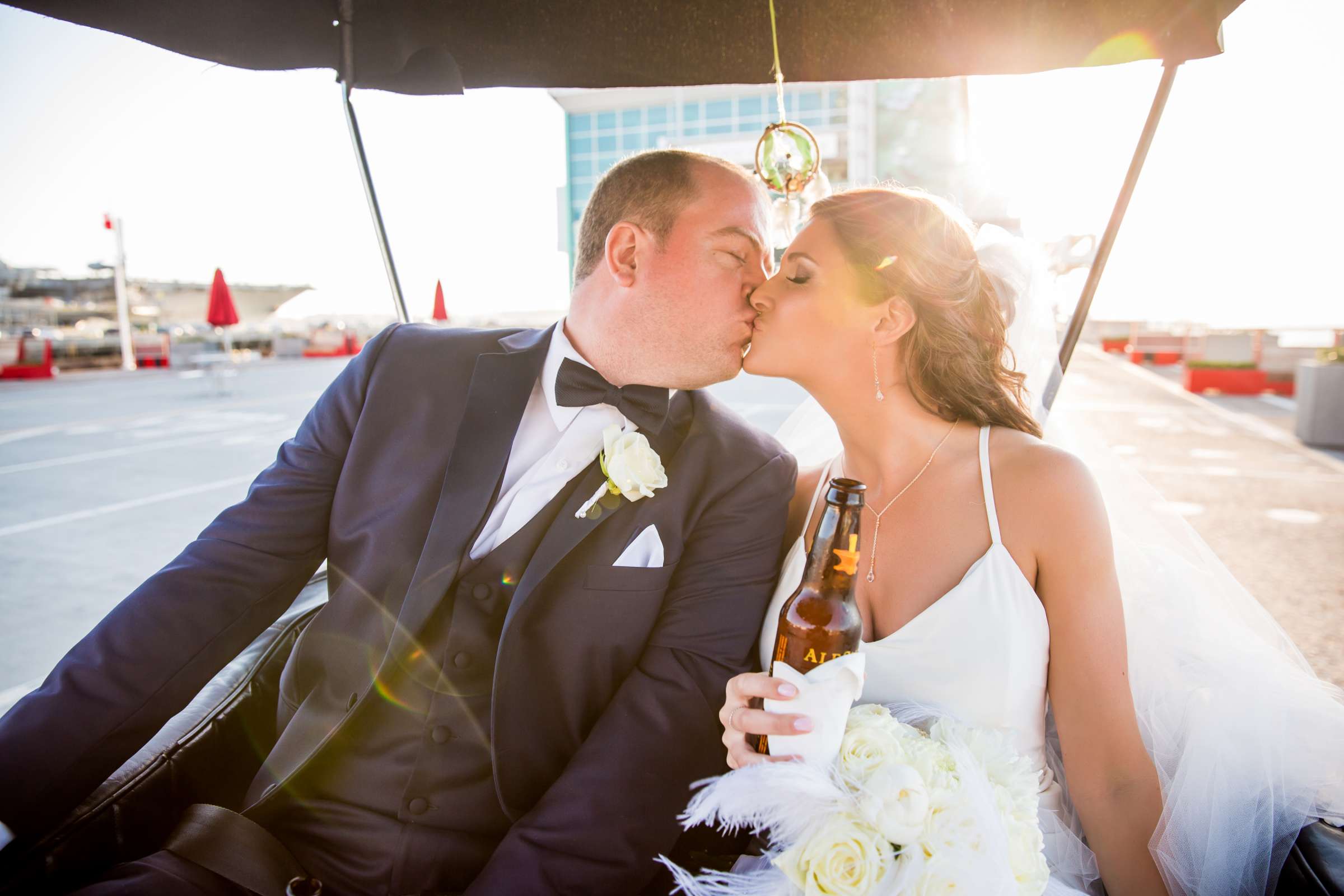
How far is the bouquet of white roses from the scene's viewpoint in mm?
1198

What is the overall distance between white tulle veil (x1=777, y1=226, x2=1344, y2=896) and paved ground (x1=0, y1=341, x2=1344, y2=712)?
8.83ft

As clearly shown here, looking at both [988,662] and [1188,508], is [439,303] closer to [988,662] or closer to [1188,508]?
[988,662]

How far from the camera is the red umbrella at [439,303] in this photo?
11.4 ft

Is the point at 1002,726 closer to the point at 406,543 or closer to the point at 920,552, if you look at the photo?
the point at 920,552

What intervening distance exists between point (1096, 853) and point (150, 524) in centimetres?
733

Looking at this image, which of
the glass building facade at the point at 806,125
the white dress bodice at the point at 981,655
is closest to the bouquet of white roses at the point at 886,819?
the white dress bodice at the point at 981,655

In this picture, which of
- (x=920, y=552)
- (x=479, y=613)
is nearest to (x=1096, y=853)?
(x=920, y=552)

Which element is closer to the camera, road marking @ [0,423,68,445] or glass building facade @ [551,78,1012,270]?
road marking @ [0,423,68,445]

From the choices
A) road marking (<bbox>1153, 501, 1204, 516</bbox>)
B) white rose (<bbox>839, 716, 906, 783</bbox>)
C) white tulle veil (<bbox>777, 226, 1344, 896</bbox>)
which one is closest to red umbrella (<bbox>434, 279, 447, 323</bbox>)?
white tulle veil (<bbox>777, 226, 1344, 896</bbox>)

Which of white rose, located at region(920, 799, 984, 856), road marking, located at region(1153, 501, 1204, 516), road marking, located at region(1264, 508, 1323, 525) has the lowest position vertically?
road marking, located at region(1264, 508, 1323, 525)

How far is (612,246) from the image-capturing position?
224 centimetres

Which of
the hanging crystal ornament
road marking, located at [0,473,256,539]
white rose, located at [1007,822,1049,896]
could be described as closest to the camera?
white rose, located at [1007,822,1049,896]

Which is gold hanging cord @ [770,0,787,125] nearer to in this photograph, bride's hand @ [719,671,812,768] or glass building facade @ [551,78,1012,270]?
bride's hand @ [719,671,812,768]

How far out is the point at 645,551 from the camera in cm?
204
